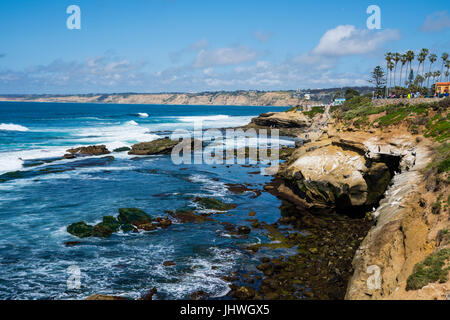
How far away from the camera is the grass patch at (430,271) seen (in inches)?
376

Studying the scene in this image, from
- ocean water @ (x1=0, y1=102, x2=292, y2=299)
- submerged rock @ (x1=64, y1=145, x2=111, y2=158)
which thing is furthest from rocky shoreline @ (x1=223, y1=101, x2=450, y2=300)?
submerged rock @ (x1=64, y1=145, x2=111, y2=158)

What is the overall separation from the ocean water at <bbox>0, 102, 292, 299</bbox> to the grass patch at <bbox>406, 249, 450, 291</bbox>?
7.11 metres

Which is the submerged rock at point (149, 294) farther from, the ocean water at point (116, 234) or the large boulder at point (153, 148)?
the large boulder at point (153, 148)

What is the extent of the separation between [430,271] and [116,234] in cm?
1630

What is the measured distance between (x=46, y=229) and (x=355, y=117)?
2629cm

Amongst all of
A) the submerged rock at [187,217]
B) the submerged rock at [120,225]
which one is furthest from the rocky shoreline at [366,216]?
the submerged rock at [120,225]

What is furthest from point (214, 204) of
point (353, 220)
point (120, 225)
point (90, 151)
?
point (90, 151)

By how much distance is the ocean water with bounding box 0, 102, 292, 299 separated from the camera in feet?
46.9

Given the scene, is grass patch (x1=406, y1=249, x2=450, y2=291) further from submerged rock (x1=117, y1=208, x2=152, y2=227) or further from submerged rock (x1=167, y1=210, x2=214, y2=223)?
submerged rock (x1=117, y1=208, x2=152, y2=227)

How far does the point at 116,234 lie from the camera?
19703 millimetres

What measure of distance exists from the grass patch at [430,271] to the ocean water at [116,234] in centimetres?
711

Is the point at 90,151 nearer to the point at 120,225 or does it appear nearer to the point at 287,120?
the point at 120,225

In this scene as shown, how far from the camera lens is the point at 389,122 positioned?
2438 cm
